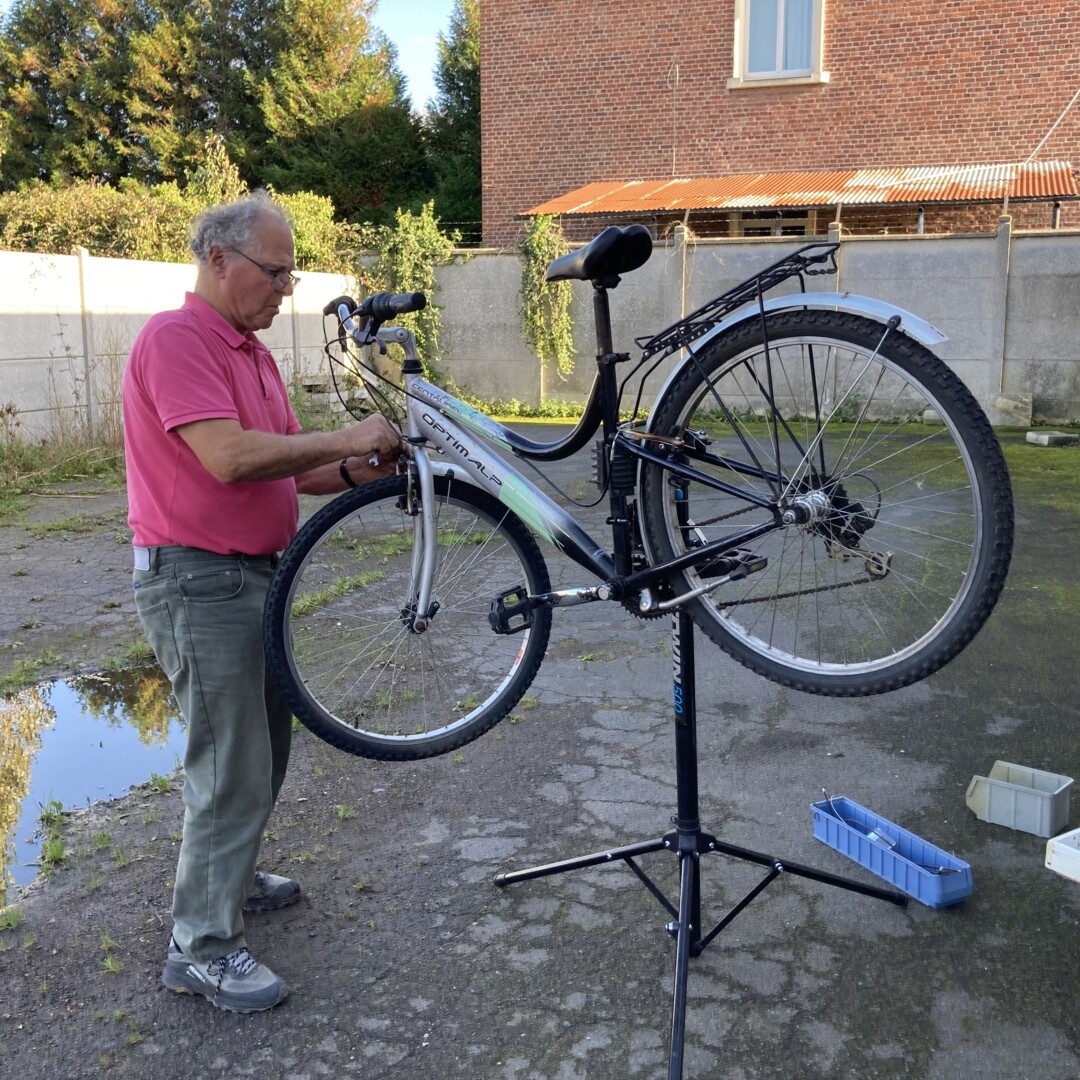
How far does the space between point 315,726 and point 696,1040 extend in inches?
45.4

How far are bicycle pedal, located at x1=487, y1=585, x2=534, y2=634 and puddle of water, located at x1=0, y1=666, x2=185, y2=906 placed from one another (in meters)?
1.60

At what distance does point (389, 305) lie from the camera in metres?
2.72

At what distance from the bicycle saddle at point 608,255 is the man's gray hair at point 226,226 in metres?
0.72

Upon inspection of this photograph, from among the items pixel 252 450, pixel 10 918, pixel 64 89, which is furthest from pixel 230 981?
pixel 64 89

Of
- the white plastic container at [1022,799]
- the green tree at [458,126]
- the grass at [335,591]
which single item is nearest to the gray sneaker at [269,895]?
the grass at [335,591]

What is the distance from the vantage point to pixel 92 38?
106ft

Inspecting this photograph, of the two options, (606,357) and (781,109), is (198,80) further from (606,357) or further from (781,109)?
(606,357)

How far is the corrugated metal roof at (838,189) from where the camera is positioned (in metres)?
14.4

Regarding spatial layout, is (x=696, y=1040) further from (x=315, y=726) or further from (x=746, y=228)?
(x=746, y=228)

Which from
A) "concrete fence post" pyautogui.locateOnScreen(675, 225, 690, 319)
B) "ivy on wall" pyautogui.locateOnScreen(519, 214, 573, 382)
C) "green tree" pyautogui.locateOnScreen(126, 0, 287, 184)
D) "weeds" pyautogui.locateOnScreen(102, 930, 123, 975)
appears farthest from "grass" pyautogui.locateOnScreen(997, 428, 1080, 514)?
"green tree" pyautogui.locateOnScreen(126, 0, 287, 184)

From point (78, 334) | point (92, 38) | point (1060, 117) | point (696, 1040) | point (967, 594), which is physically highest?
point (92, 38)

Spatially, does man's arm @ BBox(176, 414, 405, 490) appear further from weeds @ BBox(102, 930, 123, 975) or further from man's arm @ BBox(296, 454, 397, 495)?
weeds @ BBox(102, 930, 123, 975)

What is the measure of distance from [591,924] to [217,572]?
1.32 m

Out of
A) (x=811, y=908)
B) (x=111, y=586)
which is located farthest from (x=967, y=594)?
(x=111, y=586)
